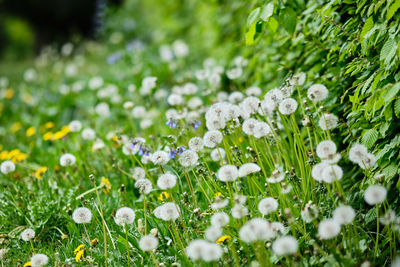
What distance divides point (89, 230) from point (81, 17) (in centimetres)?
1269

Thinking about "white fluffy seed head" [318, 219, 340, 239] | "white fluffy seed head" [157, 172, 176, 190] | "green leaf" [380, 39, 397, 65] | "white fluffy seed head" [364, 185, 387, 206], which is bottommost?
"white fluffy seed head" [318, 219, 340, 239]

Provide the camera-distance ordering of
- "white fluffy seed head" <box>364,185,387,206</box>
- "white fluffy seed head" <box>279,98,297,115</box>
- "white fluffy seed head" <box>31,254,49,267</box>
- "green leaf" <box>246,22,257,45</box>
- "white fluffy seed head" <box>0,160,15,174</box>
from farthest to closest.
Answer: "white fluffy seed head" <box>0,160,15,174</box>, "green leaf" <box>246,22,257,45</box>, "white fluffy seed head" <box>279,98,297,115</box>, "white fluffy seed head" <box>31,254,49,267</box>, "white fluffy seed head" <box>364,185,387,206</box>

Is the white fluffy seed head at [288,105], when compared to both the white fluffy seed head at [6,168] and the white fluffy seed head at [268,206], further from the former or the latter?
the white fluffy seed head at [6,168]

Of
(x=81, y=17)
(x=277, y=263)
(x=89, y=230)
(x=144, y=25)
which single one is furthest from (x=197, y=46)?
(x=81, y=17)

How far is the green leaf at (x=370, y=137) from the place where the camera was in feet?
5.55

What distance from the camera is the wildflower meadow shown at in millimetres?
1500

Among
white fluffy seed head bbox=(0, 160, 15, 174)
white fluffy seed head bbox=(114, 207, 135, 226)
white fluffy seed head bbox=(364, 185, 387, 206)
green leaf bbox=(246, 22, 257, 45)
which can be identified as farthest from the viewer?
white fluffy seed head bbox=(0, 160, 15, 174)

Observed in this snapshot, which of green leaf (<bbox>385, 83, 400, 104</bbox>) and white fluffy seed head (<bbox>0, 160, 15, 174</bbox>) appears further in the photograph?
white fluffy seed head (<bbox>0, 160, 15, 174</bbox>)

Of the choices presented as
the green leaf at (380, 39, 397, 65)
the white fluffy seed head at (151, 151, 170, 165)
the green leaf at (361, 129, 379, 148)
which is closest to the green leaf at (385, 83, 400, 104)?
the green leaf at (380, 39, 397, 65)

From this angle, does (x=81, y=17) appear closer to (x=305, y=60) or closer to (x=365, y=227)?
(x=305, y=60)

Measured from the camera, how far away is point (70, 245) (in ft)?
6.31

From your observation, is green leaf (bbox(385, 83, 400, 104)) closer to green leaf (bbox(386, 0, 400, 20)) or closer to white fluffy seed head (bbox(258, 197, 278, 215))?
green leaf (bbox(386, 0, 400, 20))

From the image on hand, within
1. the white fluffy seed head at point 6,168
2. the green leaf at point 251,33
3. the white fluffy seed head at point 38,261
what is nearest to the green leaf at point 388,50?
the green leaf at point 251,33

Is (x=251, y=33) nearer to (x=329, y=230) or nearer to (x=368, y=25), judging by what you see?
(x=368, y=25)
